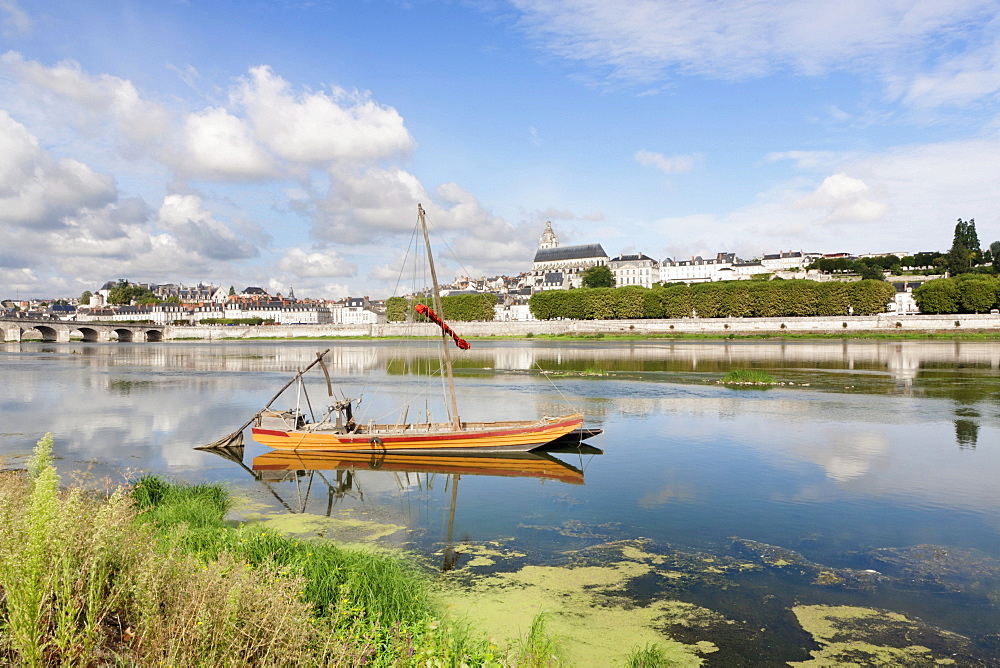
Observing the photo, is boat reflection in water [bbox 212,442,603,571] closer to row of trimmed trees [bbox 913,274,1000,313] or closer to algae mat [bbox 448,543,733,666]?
algae mat [bbox 448,543,733,666]

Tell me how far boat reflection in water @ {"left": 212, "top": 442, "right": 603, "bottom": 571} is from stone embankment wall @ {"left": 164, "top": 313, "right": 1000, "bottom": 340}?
56778mm

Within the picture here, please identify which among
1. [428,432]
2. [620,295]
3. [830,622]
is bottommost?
[830,622]

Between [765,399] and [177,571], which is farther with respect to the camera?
[765,399]

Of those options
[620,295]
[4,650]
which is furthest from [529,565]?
[620,295]

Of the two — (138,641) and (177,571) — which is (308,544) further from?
(138,641)

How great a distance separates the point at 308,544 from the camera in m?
12.3

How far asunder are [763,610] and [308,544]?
8.07 m

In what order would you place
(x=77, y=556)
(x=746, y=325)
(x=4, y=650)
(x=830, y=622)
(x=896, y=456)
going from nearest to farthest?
1. (x=4, y=650)
2. (x=77, y=556)
3. (x=830, y=622)
4. (x=896, y=456)
5. (x=746, y=325)

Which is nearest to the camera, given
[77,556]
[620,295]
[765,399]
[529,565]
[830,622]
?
[77,556]

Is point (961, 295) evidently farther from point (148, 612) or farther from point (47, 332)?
point (47, 332)

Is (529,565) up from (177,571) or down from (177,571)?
down

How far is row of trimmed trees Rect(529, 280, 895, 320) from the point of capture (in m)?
121

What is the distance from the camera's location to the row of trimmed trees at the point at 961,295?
349ft

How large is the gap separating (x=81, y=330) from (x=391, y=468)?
154m
